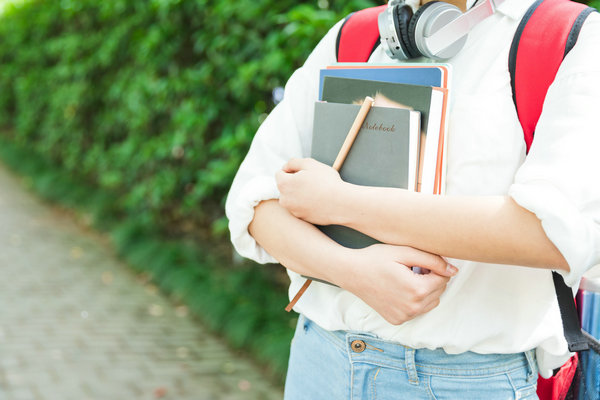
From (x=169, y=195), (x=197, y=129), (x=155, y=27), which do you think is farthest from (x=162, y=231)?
(x=155, y=27)

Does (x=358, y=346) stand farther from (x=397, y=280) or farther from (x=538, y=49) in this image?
(x=538, y=49)

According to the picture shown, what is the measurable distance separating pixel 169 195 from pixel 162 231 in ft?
2.22

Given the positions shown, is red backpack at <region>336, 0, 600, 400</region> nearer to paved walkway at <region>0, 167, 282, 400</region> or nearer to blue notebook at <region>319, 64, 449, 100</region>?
blue notebook at <region>319, 64, 449, 100</region>

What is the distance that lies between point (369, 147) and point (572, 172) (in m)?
0.36

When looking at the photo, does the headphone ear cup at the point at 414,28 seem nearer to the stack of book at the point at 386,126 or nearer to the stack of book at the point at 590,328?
the stack of book at the point at 386,126

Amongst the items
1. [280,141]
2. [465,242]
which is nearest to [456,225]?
[465,242]

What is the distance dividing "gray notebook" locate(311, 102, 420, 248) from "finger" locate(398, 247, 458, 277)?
8cm

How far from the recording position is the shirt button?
3.89 ft

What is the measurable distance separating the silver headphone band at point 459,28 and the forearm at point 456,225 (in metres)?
0.28

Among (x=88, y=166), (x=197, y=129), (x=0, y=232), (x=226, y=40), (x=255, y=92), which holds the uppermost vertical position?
(x=226, y=40)

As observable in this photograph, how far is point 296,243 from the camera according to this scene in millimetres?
1182

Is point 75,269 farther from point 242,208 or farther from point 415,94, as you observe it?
point 415,94

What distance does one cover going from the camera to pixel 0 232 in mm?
6848

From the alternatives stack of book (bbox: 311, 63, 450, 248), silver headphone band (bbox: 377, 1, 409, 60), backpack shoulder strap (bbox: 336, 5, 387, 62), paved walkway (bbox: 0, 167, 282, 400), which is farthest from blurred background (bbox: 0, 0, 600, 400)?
stack of book (bbox: 311, 63, 450, 248)
